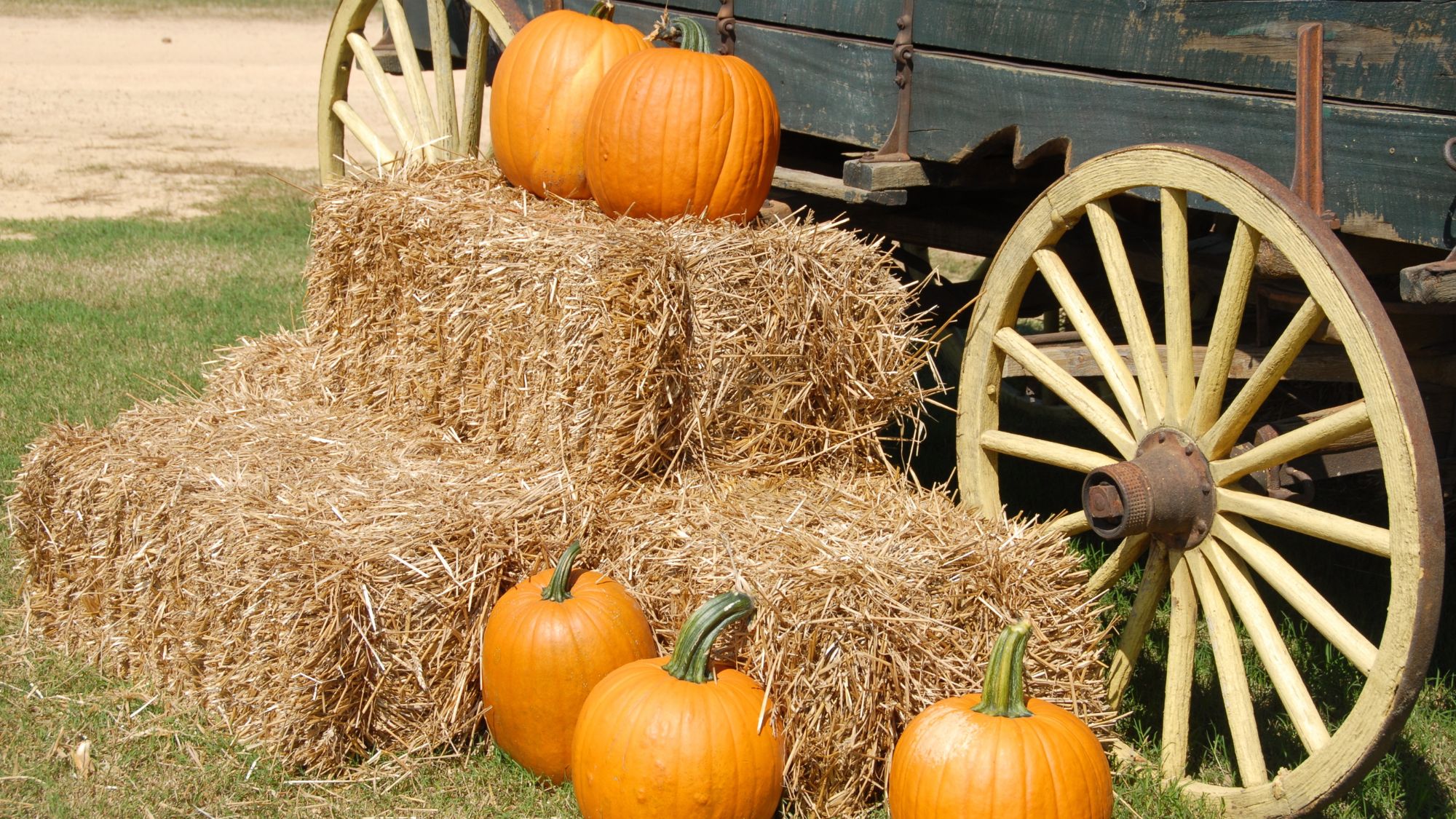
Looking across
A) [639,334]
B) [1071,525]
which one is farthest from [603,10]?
[1071,525]

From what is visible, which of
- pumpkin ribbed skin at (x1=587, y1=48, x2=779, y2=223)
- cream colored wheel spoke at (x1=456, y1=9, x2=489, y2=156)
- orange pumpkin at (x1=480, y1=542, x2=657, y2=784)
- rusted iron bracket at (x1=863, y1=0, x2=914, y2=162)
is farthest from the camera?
cream colored wheel spoke at (x1=456, y1=9, x2=489, y2=156)

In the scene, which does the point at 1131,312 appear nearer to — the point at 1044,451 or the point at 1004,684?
the point at 1044,451

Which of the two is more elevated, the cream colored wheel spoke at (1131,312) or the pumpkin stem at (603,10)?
the pumpkin stem at (603,10)

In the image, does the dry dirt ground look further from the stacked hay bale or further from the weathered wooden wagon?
the weathered wooden wagon

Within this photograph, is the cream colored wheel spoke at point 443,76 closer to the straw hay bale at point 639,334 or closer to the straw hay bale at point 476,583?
the straw hay bale at point 639,334

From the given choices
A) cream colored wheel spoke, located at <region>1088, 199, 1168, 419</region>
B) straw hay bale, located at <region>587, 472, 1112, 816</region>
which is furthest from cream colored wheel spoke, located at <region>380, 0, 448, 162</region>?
cream colored wheel spoke, located at <region>1088, 199, 1168, 419</region>

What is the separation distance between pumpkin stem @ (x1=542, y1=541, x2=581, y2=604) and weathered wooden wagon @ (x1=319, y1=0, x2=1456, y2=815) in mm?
1081

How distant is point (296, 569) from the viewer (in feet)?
9.65

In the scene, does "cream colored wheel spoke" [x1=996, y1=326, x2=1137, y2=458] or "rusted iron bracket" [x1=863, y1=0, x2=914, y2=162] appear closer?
"cream colored wheel spoke" [x1=996, y1=326, x2=1137, y2=458]

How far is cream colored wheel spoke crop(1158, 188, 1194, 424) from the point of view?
2.84 m

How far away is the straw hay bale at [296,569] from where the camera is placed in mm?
2955

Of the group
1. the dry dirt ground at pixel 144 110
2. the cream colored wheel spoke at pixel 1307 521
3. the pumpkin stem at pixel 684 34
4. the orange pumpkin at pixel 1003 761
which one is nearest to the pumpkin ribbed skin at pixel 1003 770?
the orange pumpkin at pixel 1003 761

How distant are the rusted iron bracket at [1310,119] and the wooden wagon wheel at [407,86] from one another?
2915 mm

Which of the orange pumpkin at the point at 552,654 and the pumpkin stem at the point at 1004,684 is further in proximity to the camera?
the orange pumpkin at the point at 552,654
